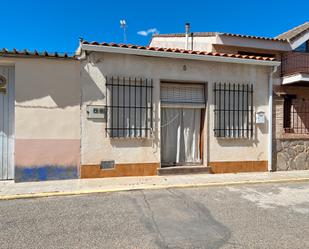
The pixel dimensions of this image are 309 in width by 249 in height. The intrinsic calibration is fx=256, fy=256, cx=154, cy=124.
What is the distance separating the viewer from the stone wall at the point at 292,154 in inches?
363

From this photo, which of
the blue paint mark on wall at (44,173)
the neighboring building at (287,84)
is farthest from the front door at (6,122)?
the neighboring building at (287,84)

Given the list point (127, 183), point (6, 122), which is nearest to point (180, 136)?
point (127, 183)

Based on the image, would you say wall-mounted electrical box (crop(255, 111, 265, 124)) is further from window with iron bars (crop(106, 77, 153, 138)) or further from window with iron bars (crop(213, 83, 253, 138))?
window with iron bars (crop(106, 77, 153, 138))

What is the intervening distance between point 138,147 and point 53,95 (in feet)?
9.54

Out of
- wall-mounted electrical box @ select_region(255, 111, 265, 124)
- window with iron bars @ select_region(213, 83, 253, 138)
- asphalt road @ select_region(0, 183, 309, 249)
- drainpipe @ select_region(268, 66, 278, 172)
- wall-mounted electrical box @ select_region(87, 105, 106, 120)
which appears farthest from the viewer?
drainpipe @ select_region(268, 66, 278, 172)

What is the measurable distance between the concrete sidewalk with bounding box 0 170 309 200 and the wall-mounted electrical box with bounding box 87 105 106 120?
1.85 meters

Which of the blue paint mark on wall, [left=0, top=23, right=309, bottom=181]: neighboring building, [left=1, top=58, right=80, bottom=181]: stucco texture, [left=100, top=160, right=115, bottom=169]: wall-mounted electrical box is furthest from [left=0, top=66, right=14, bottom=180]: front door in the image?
[left=100, top=160, right=115, bottom=169]: wall-mounted electrical box

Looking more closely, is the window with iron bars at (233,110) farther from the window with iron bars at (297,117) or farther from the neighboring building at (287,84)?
the window with iron bars at (297,117)

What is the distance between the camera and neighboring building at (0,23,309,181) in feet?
23.7

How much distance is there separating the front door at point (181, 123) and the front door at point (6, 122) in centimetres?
448

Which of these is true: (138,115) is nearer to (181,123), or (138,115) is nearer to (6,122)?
(181,123)

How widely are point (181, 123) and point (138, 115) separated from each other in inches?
62.3

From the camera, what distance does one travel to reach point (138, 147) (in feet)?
26.0

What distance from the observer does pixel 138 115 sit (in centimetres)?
799
